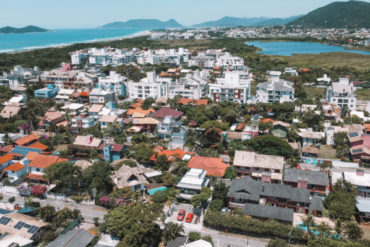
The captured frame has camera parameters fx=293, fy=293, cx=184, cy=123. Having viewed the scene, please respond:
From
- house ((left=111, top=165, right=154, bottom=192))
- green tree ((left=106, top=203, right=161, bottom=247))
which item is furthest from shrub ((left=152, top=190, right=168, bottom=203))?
green tree ((left=106, top=203, right=161, bottom=247))

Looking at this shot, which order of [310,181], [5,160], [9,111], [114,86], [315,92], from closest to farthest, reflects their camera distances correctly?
[310,181], [5,160], [9,111], [114,86], [315,92]

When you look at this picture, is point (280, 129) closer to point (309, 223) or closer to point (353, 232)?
point (309, 223)

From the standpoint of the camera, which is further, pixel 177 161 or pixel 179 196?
pixel 177 161

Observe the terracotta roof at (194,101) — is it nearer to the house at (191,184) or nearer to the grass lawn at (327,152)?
the grass lawn at (327,152)

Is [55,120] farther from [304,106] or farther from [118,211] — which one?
[304,106]

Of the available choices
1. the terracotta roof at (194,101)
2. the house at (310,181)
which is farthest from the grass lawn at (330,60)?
the house at (310,181)

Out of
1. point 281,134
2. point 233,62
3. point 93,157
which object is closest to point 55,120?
point 93,157

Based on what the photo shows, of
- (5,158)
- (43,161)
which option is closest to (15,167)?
(43,161)
